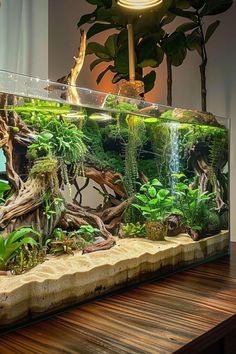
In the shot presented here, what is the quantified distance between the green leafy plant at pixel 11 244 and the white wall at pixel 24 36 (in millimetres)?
1207

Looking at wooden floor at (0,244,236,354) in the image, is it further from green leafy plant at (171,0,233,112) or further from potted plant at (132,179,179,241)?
green leafy plant at (171,0,233,112)

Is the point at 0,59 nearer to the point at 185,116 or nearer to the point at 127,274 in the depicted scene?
the point at 185,116

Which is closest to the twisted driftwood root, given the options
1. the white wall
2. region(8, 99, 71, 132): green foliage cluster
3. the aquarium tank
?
the aquarium tank

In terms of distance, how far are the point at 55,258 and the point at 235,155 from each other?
1323 mm

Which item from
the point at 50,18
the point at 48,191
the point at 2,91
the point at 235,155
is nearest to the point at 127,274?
the point at 48,191

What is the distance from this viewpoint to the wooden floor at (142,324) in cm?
68

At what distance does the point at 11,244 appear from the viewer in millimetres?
794

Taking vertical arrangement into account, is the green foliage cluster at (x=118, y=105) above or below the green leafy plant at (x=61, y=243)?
above

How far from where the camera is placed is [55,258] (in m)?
0.91

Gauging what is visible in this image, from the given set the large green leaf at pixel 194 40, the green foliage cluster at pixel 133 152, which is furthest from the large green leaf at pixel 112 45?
the green foliage cluster at pixel 133 152

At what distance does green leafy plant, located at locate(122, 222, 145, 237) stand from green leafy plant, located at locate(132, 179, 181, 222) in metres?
0.04

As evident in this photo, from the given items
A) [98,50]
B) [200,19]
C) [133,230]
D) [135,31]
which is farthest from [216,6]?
[133,230]

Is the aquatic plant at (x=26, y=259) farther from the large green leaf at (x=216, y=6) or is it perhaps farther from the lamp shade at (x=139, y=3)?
the large green leaf at (x=216, y=6)

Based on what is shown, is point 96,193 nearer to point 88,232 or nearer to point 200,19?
point 88,232
